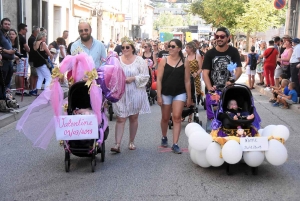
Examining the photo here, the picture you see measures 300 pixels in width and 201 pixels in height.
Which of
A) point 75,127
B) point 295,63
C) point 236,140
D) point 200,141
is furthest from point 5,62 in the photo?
point 295,63

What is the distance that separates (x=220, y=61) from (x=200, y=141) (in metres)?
1.82

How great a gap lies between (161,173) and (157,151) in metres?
1.35

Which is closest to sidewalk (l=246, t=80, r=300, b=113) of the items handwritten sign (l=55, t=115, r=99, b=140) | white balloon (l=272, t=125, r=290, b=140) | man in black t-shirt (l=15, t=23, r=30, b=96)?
white balloon (l=272, t=125, r=290, b=140)

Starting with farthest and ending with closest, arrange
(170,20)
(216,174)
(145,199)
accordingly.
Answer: (170,20)
(216,174)
(145,199)

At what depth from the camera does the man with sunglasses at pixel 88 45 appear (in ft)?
23.3

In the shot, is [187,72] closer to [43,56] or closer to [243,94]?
[243,94]

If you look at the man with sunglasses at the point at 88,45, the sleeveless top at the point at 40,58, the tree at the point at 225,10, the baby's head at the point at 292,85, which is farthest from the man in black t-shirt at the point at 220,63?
the tree at the point at 225,10

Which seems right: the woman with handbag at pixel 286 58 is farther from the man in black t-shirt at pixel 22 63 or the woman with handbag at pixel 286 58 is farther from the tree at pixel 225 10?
the tree at pixel 225 10

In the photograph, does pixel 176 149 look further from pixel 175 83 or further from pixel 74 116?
pixel 74 116

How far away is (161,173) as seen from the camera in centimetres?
647

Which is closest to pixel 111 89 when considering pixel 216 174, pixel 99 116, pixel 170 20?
pixel 99 116

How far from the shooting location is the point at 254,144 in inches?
241

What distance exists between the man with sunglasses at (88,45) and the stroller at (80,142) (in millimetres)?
633

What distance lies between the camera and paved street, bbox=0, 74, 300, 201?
5.55m
